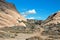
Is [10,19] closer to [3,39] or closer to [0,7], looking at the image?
[0,7]

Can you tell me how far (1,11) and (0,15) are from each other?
14.7ft

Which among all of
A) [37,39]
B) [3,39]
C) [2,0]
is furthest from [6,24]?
[37,39]

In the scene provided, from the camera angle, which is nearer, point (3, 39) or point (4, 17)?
point (3, 39)

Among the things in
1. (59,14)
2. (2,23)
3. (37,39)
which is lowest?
(37,39)

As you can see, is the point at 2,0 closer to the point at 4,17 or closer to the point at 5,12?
the point at 5,12

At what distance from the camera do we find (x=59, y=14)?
79.1 metres

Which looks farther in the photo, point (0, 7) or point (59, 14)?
point (59, 14)

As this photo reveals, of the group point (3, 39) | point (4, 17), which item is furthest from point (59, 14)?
point (3, 39)

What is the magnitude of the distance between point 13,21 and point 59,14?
23398 mm

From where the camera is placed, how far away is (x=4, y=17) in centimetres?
5812

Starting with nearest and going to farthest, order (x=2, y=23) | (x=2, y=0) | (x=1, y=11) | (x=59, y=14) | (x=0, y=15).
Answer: (x=2, y=23)
(x=0, y=15)
(x=1, y=11)
(x=2, y=0)
(x=59, y=14)

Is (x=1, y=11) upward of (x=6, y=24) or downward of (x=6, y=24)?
upward

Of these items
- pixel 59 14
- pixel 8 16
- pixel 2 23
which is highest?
pixel 59 14

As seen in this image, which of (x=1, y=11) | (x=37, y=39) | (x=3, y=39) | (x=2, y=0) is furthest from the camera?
(x=2, y=0)
